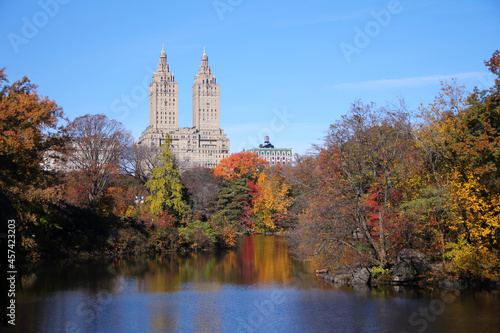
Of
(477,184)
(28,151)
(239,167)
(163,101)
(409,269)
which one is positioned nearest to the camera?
(477,184)

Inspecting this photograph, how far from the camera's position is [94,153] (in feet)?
132

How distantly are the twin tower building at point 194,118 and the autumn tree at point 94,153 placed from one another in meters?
107

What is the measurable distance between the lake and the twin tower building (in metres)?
126

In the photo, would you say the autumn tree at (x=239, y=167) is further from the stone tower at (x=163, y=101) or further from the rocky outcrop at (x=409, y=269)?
the stone tower at (x=163, y=101)

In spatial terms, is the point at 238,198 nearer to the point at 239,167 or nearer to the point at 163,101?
the point at 239,167

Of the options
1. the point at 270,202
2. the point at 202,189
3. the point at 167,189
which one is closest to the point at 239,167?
the point at 202,189

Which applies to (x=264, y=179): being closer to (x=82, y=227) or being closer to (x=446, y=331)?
(x=82, y=227)

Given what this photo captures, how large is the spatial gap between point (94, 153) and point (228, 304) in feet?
84.9

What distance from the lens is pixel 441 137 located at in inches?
838

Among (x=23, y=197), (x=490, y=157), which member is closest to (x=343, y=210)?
(x=490, y=157)

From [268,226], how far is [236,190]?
5173 mm

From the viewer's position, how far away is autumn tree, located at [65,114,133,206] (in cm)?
3819

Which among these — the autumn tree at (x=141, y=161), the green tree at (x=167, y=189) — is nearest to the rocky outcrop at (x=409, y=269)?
the green tree at (x=167, y=189)

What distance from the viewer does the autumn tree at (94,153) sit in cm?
3819
